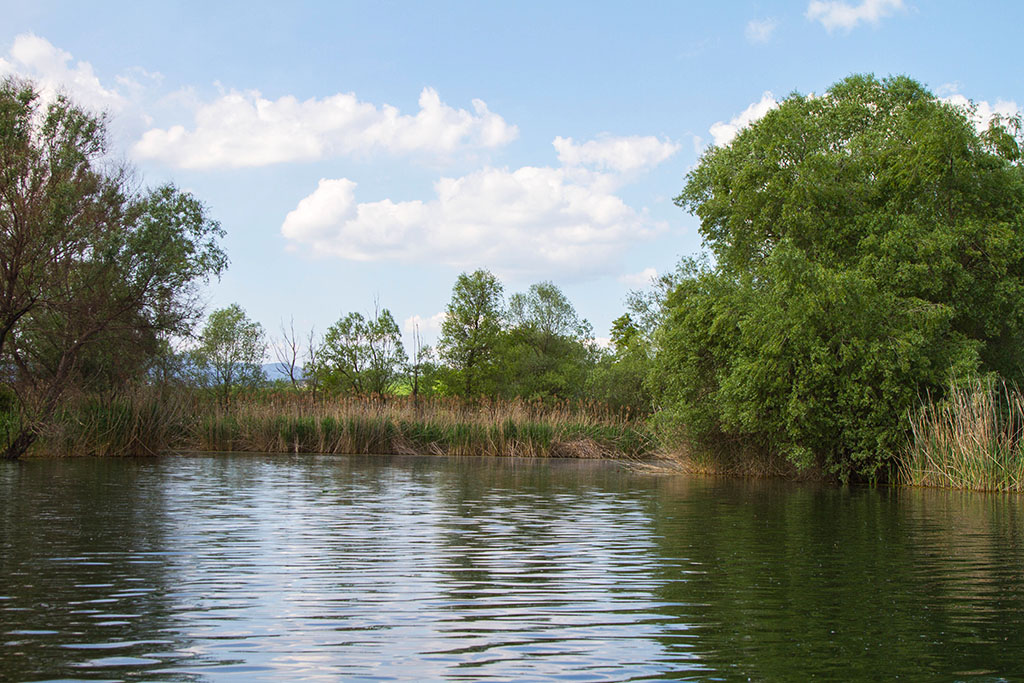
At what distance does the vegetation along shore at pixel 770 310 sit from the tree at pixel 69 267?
0.07 metres

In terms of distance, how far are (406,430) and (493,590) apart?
26980 mm

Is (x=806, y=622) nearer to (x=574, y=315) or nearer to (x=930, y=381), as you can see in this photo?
(x=930, y=381)

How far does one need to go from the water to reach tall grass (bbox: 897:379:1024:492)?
480 centimetres

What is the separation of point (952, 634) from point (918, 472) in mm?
16234

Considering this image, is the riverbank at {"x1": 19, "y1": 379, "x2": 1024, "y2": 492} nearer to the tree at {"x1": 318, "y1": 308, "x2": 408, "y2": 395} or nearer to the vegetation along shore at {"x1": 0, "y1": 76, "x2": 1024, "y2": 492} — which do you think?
the vegetation along shore at {"x1": 0, "y1": 76, "x2": 1024, "y2": 492}

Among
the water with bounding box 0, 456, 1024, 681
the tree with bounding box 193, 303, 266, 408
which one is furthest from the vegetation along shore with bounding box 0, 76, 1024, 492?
the tree with bounding box 193, 303, 266, 408

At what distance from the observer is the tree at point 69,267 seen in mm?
23828

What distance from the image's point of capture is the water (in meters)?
4.88

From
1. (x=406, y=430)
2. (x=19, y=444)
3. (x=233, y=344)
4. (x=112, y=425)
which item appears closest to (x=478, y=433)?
(x=406, y=430)

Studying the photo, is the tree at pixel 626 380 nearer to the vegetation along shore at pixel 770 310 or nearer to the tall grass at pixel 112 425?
the vegetation along shore at pixel 770 310

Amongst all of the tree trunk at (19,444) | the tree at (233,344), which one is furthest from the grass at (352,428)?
the tree at (233,344)

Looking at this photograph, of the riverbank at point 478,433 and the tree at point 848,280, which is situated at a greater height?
the tree at point 848,280

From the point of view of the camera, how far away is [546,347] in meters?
63.6

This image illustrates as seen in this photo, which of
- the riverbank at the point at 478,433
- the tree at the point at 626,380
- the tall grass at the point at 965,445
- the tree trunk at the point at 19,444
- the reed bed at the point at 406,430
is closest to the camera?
the tall grass at the point at 965,445
